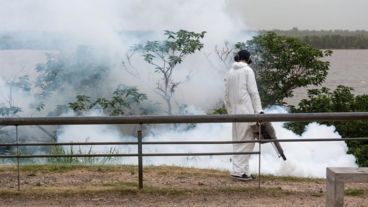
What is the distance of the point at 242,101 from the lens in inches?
256

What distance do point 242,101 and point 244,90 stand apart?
0.12m

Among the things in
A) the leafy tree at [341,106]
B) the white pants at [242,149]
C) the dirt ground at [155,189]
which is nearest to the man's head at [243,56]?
the white pants at [242,149]

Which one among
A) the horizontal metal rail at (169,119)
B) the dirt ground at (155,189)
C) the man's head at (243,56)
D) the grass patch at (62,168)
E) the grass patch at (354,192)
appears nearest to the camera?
the dirt ground at (155,189)

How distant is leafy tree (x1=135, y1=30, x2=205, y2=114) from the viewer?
51.4 feet

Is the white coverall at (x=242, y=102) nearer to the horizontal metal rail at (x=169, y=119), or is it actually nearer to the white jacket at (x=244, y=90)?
the white jacket at (x=244, y=90)

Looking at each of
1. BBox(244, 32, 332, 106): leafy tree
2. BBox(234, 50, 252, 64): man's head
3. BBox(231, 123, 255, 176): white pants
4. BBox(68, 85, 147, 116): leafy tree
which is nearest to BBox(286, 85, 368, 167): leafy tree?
BBox(244, 32, 332, 106): leafy tree

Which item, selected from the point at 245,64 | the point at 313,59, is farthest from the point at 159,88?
the point at 245,64

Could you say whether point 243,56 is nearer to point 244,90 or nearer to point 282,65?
point 244,90

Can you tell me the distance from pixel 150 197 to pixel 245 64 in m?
1.90

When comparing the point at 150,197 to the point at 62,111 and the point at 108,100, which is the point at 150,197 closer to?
the point at 108,100

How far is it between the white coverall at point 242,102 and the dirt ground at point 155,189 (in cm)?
23

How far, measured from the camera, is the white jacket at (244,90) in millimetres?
6469

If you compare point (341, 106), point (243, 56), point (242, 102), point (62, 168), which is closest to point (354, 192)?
point (242, 102)

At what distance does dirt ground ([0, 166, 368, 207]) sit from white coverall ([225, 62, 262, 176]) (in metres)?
0.23
